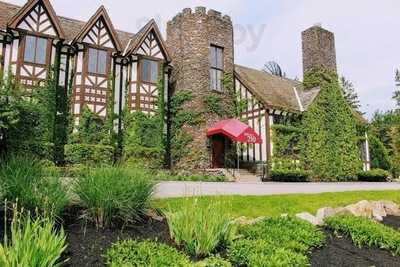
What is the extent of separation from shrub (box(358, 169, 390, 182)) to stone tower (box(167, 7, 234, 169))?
1062cm

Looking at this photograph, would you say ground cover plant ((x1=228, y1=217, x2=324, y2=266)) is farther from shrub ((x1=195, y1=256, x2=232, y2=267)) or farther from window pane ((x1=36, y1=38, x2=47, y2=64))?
window pane ((x1=36, y1=38, x2=47, y2=64))

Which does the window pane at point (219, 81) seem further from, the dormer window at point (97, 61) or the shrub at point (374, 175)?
the shrub at point (374, 175)

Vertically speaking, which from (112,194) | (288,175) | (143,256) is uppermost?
(288,175)

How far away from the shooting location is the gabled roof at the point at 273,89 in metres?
22.1

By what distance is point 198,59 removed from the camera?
2183 centimetres

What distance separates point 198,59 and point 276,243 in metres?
17.7

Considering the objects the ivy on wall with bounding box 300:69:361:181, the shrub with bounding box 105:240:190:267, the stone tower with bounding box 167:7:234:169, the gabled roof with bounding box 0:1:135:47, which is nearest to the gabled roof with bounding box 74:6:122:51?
the gabled roof with bounding box 0:1:135:47

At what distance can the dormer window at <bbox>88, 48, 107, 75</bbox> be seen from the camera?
64.5 feet

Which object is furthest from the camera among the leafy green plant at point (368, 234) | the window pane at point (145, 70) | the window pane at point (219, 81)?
the window pane at point (219, 81)

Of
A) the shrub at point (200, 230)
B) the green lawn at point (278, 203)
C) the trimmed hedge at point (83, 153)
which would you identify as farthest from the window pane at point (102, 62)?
the shrub at point (200, 230)

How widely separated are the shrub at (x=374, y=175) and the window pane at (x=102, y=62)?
17.6 meters

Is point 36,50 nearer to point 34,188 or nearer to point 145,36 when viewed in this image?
point 145,36

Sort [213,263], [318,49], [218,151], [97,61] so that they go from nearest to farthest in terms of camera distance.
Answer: [213,263]
[97,61]
[218,151]
[318,49]

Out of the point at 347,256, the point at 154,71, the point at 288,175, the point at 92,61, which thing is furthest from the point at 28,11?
the point at 347,256
